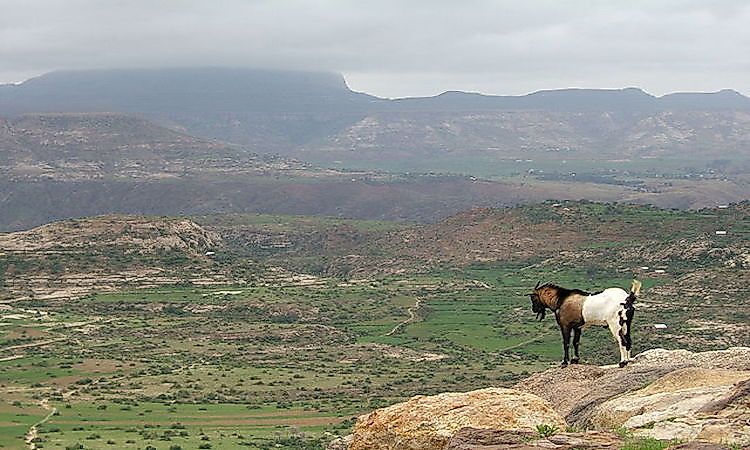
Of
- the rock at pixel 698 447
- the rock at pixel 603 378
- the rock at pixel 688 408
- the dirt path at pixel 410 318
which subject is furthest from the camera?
the dirt path at pixel 410 318

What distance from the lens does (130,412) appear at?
57.5 m

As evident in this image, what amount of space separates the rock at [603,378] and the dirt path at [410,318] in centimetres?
6965

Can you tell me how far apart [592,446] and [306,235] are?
163 metres

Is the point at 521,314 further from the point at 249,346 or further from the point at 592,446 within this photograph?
the point at 592,446

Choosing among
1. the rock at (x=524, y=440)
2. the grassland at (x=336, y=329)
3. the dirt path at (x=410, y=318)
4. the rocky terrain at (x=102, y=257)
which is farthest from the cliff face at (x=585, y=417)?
the rocky terrain at (x=102, y=257)

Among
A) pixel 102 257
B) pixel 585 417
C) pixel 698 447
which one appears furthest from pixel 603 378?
pixel 102 257

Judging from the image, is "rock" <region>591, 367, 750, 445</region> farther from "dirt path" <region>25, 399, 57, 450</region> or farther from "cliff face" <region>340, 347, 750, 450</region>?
"dirt path" <region>25, 399, 57, 450</region>

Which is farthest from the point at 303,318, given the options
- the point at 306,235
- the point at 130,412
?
the point at 306,235

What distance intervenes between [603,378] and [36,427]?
123ft

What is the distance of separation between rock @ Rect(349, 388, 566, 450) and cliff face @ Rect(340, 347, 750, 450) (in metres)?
0.01

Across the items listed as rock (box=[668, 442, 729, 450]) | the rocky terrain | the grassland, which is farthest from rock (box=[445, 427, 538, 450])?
A: the rocky terrain

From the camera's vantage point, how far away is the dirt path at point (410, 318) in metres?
93.7

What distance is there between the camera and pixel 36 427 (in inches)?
2016

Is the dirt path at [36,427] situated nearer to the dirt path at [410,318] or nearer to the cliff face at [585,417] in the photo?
the cliff face at [585,417]
